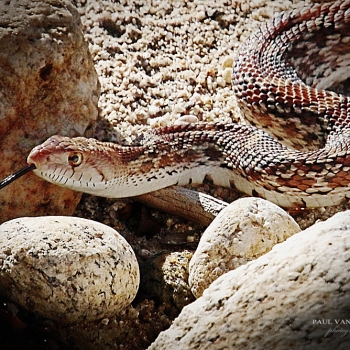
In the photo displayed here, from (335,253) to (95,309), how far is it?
1.11m

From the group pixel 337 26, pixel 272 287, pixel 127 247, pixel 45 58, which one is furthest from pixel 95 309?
pixel 337 26

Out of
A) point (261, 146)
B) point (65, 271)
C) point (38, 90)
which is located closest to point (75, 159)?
point (38, 90)

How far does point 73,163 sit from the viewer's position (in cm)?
360

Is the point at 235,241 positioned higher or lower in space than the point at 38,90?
lower

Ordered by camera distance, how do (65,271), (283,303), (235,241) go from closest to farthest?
(283,303)
(65,271)
(235,241)

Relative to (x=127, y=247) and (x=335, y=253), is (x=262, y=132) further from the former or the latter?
(x=335, y=253)

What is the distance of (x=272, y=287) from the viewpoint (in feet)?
7.86

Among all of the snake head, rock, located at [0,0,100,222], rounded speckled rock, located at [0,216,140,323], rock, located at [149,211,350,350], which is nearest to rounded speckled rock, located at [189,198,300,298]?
rounded speckled rock, located at [0,216,140,323]

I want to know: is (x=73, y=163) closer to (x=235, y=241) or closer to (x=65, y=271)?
(x=65, y=271)

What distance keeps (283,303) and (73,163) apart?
5.36 feet

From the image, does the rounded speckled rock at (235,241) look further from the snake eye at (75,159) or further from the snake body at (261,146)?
the snake eye at (75,159)

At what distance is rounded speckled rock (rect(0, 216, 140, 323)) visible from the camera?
2900mm

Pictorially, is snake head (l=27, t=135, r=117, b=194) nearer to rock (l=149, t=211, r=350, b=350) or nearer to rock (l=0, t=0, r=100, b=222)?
rock (l=0, t=0, r=100, b=222)

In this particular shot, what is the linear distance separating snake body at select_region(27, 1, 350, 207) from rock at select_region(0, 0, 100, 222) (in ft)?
0.56
